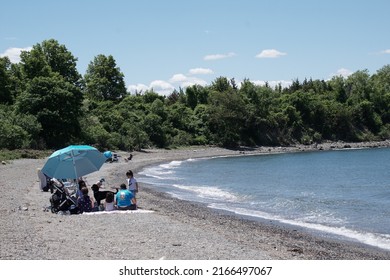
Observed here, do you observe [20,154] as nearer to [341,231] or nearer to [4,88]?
[4,88]

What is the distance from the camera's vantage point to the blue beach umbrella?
16.5 m

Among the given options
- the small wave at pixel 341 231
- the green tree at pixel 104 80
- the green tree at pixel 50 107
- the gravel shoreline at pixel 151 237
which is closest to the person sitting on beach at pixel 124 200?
the gravel shoreline at pixel 151 237

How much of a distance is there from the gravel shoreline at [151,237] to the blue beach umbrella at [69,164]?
1406mm

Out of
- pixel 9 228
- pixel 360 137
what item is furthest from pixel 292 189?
pixel 360 137

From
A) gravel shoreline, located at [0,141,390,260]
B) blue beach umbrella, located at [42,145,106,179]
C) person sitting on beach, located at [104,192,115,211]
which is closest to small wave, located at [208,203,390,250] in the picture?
gravel shoreline, located at [0,141,390,260]

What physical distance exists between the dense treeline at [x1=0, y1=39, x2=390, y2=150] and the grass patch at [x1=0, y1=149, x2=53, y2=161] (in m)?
2.40

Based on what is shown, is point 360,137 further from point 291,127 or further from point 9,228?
point 9,228

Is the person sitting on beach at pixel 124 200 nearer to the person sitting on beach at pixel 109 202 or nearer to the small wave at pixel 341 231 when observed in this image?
the person sitting on beach at pixel 109 202

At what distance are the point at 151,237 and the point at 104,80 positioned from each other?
3119 inches

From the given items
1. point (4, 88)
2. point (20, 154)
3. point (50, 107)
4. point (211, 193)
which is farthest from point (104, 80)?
point (211, 193)

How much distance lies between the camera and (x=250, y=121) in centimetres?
8862

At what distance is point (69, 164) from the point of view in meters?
16.7

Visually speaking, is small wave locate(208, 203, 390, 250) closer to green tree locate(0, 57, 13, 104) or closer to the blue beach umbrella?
the blue beach umbrella
